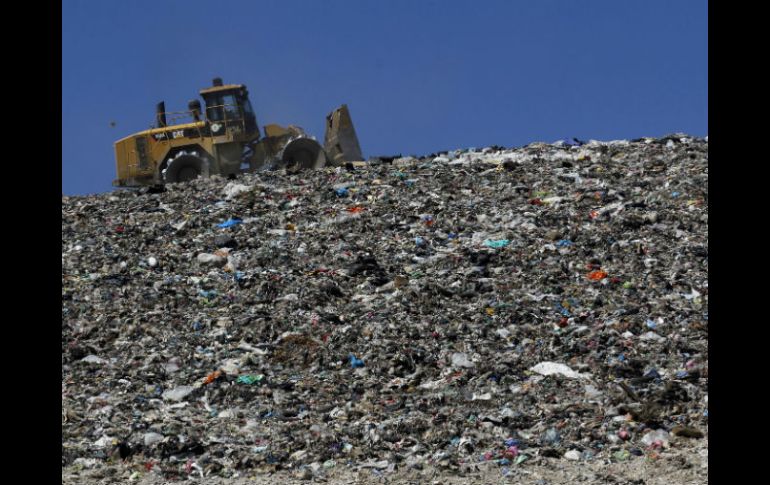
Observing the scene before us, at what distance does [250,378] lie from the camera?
802 cm

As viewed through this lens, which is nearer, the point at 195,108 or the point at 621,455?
the point at 621,455

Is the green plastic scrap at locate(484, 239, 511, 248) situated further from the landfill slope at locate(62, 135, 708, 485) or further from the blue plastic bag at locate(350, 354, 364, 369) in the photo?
the blue plastic bag at locate(350, 354, 364, 369)

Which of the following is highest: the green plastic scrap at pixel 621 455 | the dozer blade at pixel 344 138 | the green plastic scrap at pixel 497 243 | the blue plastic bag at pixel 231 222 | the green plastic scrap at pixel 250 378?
the dozer blade at pixel 344 138

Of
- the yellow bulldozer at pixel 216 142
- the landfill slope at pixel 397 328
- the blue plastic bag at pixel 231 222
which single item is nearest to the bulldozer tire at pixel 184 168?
the yellow bulldozer at pixel 216 142

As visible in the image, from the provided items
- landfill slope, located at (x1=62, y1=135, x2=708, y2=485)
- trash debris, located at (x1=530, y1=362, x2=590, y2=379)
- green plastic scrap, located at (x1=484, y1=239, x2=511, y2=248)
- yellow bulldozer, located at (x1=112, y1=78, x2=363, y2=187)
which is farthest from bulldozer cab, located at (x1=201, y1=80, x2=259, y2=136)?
trash debris, located at (x1=530, y1=362, x2=590, y2=379)

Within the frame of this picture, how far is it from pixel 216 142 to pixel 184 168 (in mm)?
867

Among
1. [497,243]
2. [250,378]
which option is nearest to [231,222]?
[497,243]

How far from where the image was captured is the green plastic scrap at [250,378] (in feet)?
26.1

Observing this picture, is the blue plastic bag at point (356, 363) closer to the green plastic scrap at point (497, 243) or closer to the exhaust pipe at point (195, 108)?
the green plastic scrap at point (497, 243)

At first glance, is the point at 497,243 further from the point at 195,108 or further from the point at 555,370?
the point at 195,108
